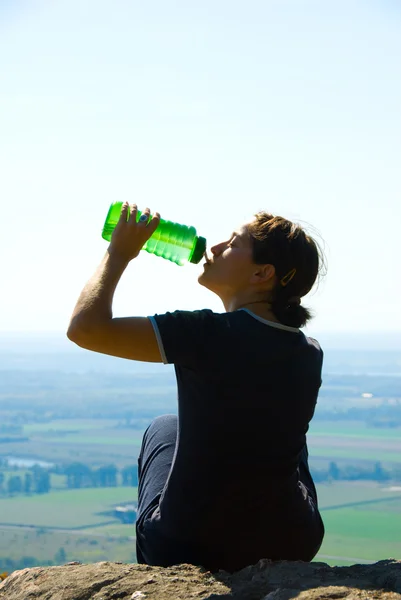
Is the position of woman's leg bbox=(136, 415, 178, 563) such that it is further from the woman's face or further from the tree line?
the tree line

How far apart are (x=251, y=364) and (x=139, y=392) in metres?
44.4

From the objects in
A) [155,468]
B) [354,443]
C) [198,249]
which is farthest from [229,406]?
[354,443]

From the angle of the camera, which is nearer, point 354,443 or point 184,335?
point 184,335

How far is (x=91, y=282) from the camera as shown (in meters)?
2.37

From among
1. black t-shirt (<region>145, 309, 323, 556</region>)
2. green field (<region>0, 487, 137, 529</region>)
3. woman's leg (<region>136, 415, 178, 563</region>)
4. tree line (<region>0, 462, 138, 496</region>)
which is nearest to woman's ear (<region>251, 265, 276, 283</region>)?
black t-shirt (<region>145, 309, 323, 556</region>)

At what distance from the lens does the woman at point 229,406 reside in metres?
2.20

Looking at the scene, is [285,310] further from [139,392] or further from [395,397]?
[139,392]

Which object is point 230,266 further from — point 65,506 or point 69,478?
point 69,478

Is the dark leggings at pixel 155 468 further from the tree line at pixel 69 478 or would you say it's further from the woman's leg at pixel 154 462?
the tree line at pixel 69 478

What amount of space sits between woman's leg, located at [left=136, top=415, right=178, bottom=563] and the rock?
Result: 1.09 feet

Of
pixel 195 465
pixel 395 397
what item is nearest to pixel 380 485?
pixel 395 397

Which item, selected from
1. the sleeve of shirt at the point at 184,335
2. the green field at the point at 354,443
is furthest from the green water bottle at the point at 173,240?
the green field at the point at 354,443

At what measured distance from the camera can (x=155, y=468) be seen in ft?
8.84

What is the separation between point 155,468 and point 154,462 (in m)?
0.04
